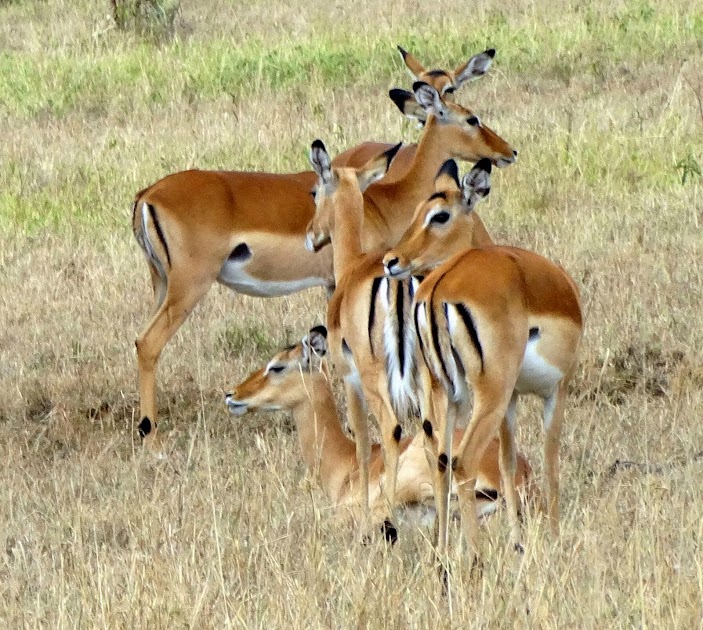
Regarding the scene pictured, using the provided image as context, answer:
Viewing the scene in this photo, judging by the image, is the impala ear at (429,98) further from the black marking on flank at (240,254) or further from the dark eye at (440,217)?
the dark eye at (440,217)

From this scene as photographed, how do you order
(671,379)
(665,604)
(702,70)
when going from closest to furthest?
(665,604)
(671,379)
(702,70)

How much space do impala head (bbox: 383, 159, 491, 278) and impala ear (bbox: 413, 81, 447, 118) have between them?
1822mm

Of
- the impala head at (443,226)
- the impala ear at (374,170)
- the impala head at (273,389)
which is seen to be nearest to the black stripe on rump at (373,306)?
the impala head at (443,226)

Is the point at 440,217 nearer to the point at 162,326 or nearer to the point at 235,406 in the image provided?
the point at 235,406

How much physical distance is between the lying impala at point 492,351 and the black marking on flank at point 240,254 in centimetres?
212

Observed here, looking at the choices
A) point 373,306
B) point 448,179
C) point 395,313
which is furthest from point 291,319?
point 395,313

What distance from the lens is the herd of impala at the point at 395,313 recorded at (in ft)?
13.7

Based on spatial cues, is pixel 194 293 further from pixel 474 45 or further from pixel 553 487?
pixel 474 45

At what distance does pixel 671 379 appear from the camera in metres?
5.75

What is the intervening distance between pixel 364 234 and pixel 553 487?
7.51 feet

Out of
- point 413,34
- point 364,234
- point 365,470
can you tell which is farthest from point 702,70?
point 365,470

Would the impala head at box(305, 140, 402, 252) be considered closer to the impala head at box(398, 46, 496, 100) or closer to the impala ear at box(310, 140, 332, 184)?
the impala ear at box(310, 140, 332, 184)

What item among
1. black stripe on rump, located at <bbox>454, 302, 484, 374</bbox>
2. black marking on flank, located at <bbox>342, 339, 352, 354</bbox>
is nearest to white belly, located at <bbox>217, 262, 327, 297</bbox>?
black marking on flank, located at <bbox>342, 339, 352, 354</bbox>

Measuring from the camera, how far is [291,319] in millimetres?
7094
